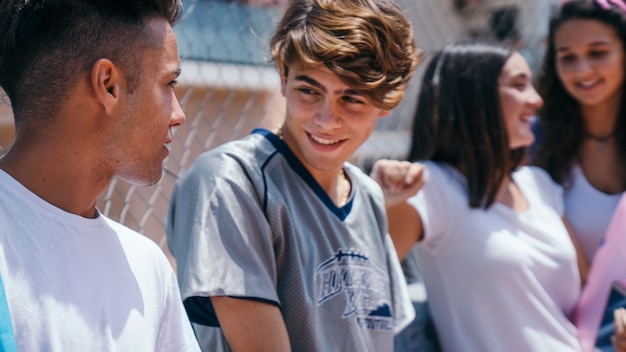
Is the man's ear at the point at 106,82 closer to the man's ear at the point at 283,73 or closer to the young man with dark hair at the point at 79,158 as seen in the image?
the young man with dark hair at the point at 79,158

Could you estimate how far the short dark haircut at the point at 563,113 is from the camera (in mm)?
2963

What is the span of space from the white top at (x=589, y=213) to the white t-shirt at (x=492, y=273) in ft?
0.81

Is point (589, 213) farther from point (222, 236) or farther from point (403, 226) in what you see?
point (222, 236)

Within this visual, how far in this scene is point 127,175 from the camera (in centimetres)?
139

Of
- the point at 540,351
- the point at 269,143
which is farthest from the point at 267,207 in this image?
the point at 540,351

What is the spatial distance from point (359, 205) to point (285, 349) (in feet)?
1.57

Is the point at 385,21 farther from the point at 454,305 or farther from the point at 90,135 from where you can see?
the point at 454,305

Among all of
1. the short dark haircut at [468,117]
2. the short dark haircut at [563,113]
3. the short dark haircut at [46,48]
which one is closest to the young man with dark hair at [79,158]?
the short dark haircut at [46,48]

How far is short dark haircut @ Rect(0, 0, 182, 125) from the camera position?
1273mm

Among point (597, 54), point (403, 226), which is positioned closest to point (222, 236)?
point (403, 226)

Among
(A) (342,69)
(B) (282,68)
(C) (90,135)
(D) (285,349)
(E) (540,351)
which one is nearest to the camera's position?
(C) (90,135)

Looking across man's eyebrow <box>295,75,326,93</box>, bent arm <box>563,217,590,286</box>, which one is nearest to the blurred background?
man's eyebrow <box>295,75,326,93</box>

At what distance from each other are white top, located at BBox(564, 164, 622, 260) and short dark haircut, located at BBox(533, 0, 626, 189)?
0.08 meters

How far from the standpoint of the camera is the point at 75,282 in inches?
49.5
